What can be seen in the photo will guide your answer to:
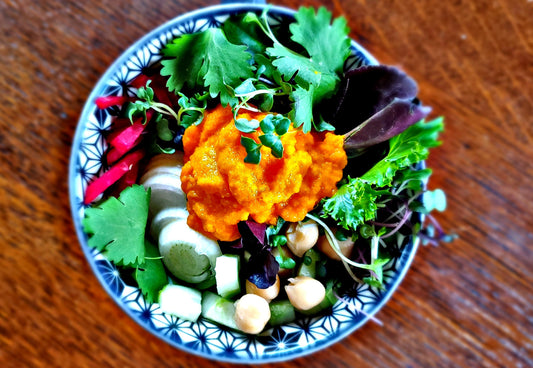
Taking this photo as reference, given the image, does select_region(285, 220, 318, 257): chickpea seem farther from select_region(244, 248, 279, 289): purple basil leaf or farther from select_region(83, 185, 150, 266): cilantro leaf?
select_region(83, 185, 150, 266): cilantro leaf

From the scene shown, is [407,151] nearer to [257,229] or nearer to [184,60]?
[257,229]

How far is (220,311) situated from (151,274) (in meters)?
0.21

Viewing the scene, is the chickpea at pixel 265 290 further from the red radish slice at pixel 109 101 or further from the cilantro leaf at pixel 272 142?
the red radish slice at pixel 109 101

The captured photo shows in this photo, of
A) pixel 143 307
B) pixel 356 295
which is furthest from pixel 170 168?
pixel 356 295

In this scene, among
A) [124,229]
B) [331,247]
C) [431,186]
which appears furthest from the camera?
[431,186]

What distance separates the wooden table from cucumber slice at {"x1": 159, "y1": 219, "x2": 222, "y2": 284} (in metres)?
0.31

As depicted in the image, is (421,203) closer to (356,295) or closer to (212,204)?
(356,295)

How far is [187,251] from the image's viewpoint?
4.19ft

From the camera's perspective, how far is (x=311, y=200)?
1.24 meters

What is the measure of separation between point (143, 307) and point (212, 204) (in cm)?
34

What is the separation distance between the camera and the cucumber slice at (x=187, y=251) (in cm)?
127

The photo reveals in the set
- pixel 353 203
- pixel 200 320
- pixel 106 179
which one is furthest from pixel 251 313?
pixel 106 179

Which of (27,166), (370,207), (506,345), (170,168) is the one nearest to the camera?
(370,207)

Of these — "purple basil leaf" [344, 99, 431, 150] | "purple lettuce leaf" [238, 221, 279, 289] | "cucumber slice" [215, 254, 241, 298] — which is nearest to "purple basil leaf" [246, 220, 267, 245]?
"purple lettuce leaf" [238, 221, 279, 289]
